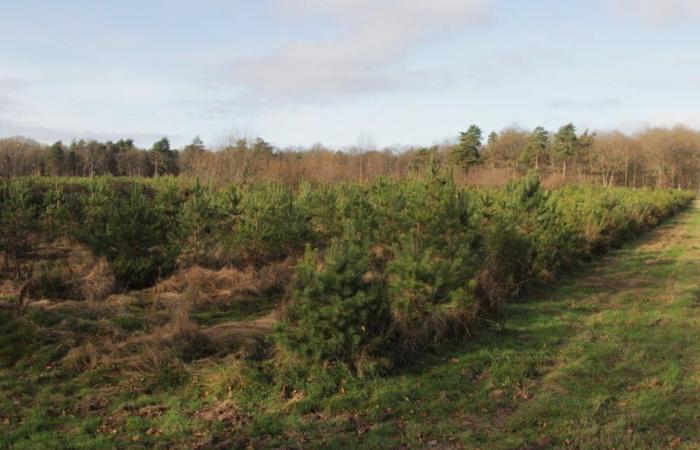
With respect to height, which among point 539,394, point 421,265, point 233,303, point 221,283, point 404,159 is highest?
point 404,159

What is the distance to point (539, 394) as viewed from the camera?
251 inches

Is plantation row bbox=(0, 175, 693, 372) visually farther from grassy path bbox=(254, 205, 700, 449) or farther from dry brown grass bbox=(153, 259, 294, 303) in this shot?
grassy path bbox=(254, 205, 700, 449)

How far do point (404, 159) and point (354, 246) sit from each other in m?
46.4

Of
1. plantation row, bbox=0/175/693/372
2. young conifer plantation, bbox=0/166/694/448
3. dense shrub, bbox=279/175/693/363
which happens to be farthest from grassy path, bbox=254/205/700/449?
plantation row, bbox=0/175/693/372

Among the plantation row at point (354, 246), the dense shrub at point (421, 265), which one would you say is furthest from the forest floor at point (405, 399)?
the plantation row at point (354, 246)

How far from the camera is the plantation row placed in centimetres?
684

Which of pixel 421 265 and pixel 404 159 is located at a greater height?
pixel 404 159

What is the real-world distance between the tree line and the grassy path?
3962 mm

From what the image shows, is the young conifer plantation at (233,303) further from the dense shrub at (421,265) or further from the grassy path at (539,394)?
the grassy path at (539,394)

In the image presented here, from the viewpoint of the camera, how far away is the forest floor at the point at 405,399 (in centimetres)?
517

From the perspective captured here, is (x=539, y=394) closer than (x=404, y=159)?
Yes

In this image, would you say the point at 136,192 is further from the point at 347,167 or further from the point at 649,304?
the point at 347,167

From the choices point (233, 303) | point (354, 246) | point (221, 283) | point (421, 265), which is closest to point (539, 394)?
point (421, 265)

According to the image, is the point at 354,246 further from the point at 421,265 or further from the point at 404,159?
the point at 404,159
